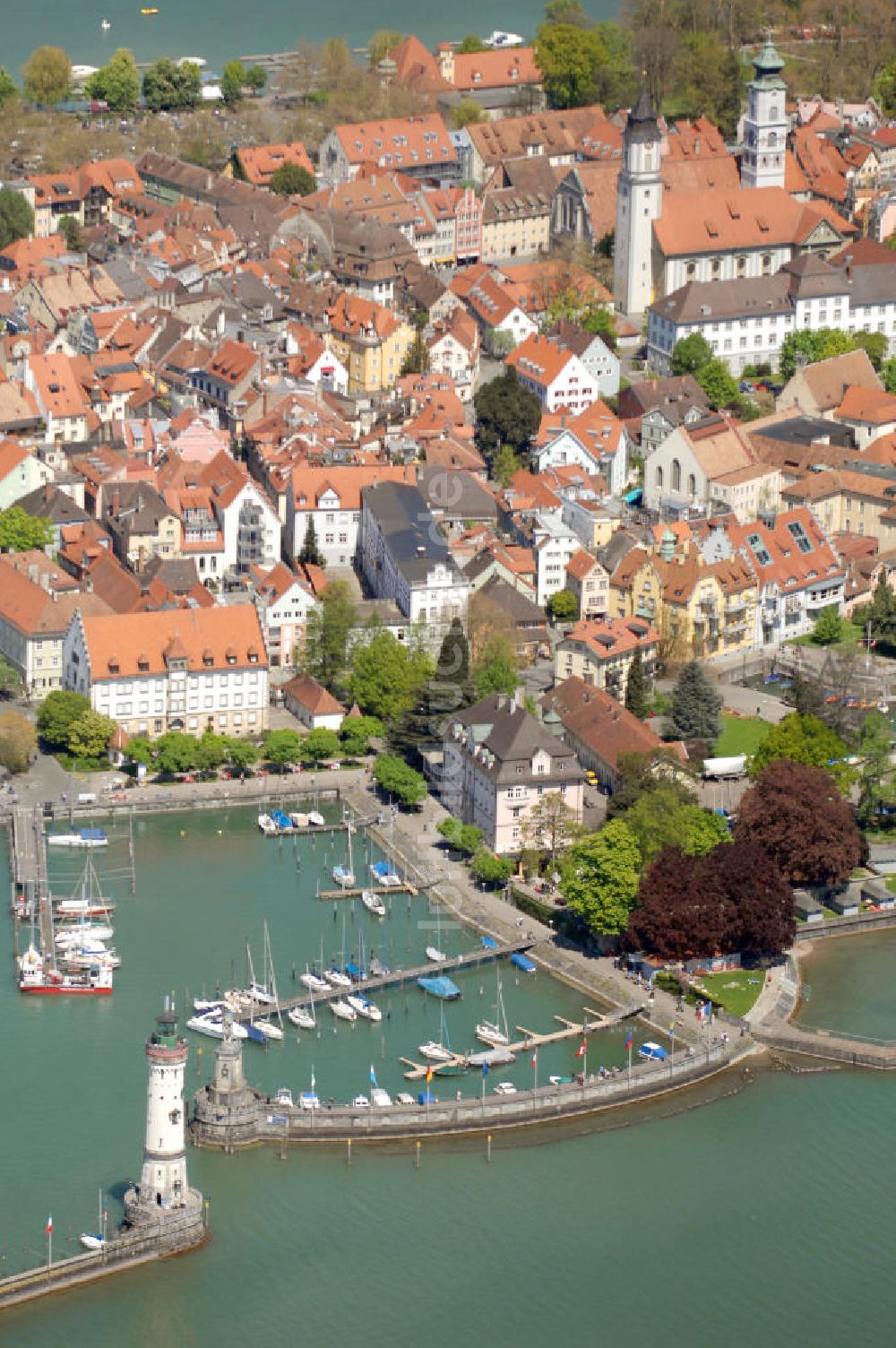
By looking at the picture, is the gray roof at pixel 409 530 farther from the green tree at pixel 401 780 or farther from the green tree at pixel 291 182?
the green tree at pixel 291 182

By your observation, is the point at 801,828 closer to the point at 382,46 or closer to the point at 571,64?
the point at 571,64

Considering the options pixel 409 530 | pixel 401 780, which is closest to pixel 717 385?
pixel 409 530

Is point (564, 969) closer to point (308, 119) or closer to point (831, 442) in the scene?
point (831, 442)

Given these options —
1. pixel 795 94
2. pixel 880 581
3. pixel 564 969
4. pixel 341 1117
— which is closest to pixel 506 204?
pixel 795 94

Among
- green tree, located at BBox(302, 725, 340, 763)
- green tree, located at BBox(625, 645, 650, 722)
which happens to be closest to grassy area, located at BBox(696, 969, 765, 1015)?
green tree, located at BBox(625, 645, 650, 722)

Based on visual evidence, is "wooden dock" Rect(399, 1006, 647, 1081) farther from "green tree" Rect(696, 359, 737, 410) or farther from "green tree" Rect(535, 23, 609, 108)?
"green tree" Rect(535, 23, 609, 108)
